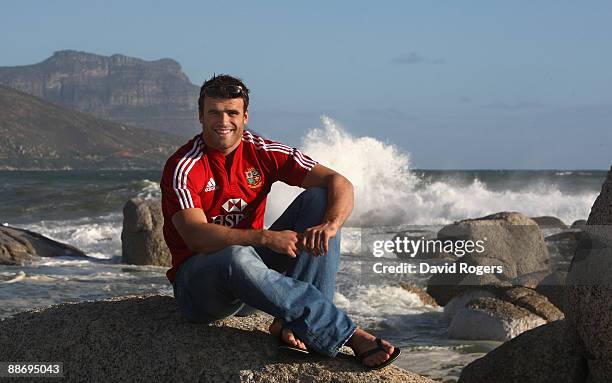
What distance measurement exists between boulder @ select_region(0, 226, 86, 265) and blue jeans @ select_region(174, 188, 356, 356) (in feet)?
32.1

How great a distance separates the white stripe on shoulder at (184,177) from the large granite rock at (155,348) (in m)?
0.69

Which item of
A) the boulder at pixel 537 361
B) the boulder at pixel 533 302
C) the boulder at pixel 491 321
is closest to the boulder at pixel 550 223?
the boulder at pixel 533 302

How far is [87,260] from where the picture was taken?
14266 mm

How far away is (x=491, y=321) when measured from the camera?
8016mm

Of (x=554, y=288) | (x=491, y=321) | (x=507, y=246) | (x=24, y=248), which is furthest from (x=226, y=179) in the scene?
(x=24, y=248)

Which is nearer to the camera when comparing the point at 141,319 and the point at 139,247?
the point at 141,319

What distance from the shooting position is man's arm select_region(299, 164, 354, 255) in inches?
155

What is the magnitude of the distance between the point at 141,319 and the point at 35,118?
15119cm

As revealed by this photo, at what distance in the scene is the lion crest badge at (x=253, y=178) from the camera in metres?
4.27

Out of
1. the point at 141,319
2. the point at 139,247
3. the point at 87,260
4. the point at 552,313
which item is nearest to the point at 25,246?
the point at 87,260

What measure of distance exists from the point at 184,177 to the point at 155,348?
33.7 inches

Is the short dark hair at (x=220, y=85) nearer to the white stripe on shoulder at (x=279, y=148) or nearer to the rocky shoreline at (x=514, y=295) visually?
the white stripe on shoulder at (x=279, y=148)

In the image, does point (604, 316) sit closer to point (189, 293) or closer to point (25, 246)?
point (189, 293)

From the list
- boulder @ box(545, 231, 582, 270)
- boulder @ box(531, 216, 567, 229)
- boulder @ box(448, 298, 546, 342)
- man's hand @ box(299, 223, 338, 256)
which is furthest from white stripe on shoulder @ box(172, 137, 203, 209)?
boulder @ box(531, 216, 567, 229)
